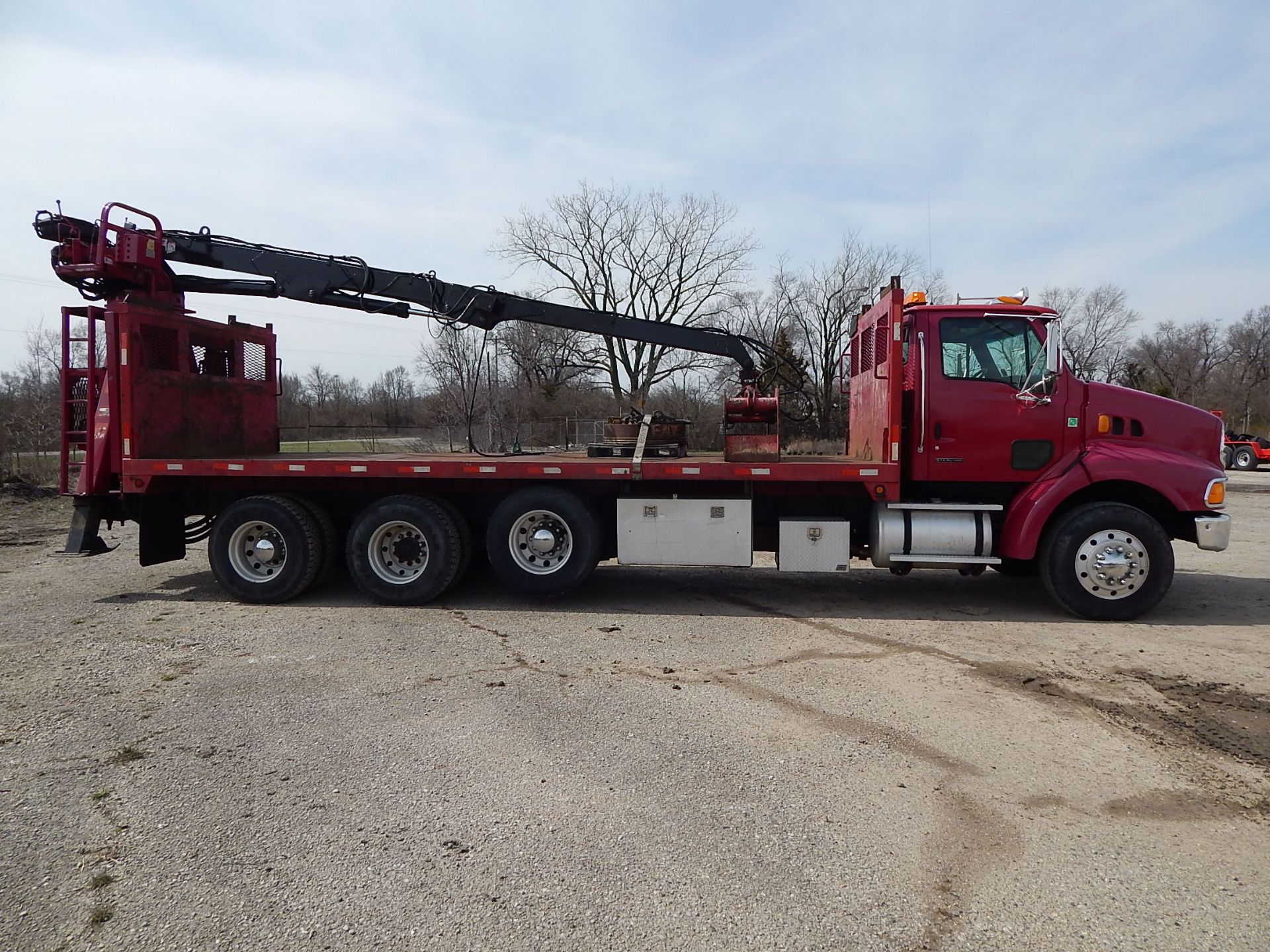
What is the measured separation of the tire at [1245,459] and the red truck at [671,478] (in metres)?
25.2

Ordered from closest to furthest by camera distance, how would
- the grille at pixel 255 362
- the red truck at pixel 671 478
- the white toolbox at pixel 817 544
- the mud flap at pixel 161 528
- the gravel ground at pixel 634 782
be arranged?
the gravel ground at pixel 634 782 < the red truck at pixel 671 478 < the white toolbox at pixel 817 544 < the mud flap at pixel 161 528 < the grille at pixel 255 362

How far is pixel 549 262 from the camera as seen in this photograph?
40719mm

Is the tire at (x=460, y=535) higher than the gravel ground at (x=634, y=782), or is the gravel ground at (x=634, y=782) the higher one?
the tire at (x=460, y=535)

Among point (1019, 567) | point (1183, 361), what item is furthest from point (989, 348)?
point (1183, 361)

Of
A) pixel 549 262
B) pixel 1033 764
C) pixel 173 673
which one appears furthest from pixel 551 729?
pixel 549 262

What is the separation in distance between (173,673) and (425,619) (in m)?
2.00

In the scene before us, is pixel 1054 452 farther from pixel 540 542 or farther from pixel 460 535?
pixel 460 535

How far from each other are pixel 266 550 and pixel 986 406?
682 cm

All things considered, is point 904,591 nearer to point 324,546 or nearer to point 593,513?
point 593,513

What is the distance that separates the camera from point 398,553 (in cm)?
731

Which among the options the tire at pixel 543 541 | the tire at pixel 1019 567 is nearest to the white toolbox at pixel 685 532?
the tire at pixel 543 541

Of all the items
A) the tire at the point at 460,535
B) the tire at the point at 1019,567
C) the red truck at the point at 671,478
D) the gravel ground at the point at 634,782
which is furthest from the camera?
the tire at the point at 1019,567

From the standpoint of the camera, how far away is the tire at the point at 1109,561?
637cm

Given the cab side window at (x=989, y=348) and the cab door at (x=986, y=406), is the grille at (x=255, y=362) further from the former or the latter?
the cab side window at (x=989, y=348)
